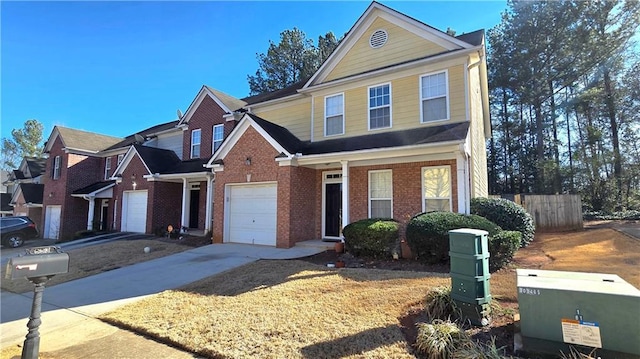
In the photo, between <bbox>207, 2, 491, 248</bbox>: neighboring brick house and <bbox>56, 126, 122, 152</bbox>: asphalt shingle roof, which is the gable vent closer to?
<bbox>207, 2, 491, 248</bbox>: neighboring brick house

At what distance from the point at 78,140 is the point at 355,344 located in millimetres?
28581

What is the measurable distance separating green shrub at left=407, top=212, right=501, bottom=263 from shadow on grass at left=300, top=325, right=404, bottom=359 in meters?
4.17

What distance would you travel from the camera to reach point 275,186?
1254 cm

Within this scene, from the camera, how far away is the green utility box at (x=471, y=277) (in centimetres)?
435

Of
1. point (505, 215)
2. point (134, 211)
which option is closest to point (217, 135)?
point (134, 211)

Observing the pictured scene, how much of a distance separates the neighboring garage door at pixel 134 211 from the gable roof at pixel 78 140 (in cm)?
824

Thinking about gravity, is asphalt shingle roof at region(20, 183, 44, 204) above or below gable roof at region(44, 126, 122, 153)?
below

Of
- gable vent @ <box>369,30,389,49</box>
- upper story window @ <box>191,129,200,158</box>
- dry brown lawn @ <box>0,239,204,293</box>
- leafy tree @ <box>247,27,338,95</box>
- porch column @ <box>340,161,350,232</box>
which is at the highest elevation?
leafy tree @ <box>247,27,338,95</box>

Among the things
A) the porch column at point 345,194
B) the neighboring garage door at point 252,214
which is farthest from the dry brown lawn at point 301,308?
the neighboring garage door at point 252,214

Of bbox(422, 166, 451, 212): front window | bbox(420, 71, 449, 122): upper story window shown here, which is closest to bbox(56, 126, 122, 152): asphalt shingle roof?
bbox(420, 71, 449, 122): upper story window

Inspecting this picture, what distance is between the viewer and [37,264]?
3.87m

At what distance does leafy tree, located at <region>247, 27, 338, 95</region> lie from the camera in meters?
31.9

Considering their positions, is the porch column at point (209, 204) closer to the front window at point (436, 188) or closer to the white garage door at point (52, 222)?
the front window at point (436, 188)

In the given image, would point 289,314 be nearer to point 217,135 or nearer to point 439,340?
point 439,340
